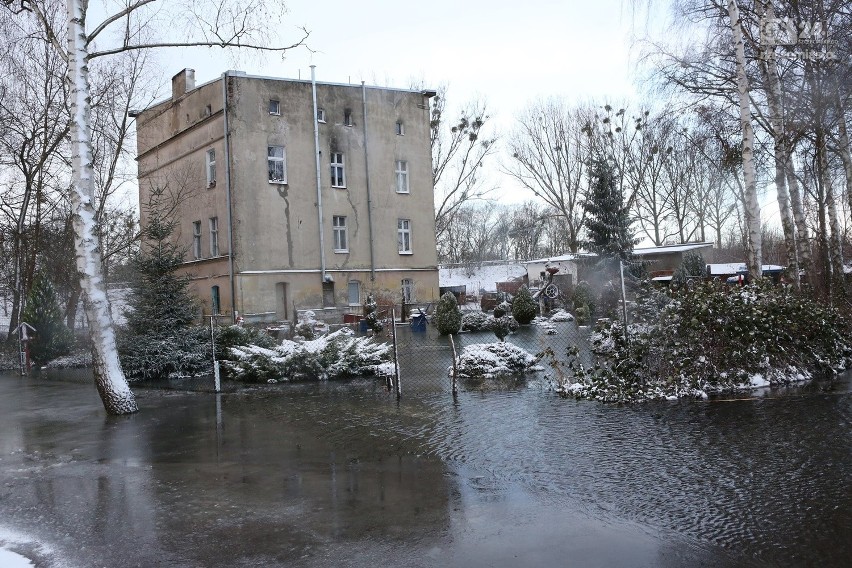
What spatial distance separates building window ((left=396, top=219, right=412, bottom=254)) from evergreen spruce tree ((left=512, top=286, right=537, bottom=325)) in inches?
386

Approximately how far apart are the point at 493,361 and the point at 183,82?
27952mm

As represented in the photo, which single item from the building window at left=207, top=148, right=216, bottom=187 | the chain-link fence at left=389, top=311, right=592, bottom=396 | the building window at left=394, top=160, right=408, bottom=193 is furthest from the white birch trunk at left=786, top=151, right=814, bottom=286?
the building window at left=207, top=148, right=216, bottom=187

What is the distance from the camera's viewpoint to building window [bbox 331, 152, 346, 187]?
112ft

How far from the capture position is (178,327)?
16844mm

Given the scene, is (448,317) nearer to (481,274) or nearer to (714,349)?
(714,349)

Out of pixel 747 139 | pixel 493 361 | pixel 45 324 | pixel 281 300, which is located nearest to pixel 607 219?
pixel 281 300

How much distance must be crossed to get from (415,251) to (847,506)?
3173 centimetres

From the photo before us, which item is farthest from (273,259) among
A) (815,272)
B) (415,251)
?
(815,272)

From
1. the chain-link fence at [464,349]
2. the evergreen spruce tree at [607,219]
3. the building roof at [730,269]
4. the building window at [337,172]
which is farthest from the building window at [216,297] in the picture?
the building roof at [730,269]

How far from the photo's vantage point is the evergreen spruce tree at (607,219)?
30641 mm

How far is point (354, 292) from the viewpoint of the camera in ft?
113

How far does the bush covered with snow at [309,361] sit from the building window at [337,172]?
20.3 m

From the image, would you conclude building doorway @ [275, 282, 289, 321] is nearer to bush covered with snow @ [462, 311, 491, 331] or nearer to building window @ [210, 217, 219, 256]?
building window @ [210, 217, 219, 256]

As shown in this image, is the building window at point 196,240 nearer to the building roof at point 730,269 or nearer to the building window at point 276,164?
the building window at point 276,164
